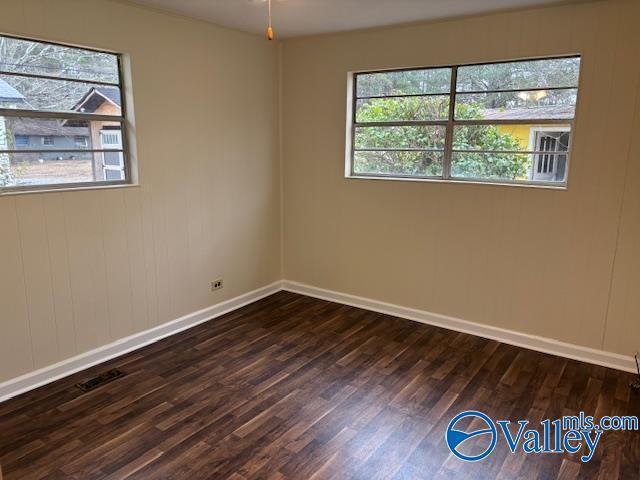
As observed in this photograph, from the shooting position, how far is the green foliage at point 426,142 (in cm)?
356

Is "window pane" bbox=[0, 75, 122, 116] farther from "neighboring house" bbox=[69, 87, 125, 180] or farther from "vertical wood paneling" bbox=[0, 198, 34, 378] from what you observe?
"vertical wood paneling" bbox=[0, 198, 34, 378]

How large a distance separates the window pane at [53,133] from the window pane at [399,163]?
210 centimetres

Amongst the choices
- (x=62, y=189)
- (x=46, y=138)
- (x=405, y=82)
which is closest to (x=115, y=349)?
(x=62, y=189)

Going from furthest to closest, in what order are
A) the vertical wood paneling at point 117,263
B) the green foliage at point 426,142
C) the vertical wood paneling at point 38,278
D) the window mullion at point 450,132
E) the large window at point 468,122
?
1. the window mullion at point 450,132
2. the green foliage at point 426,142
3. the large window at point 468,122
4. the vertical wood paneling at point 117,263
5. the vertical wood paneling at point 38,278

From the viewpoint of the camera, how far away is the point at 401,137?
A: 4031 mm

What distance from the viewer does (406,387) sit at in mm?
3014

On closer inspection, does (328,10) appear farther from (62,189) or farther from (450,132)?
(62,189)

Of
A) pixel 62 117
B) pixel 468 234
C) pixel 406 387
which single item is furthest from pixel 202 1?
pixel 406 387

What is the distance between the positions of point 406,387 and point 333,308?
4.88ft

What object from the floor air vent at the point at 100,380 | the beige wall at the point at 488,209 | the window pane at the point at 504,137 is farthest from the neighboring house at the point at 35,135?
the window pane at the point at 504,137

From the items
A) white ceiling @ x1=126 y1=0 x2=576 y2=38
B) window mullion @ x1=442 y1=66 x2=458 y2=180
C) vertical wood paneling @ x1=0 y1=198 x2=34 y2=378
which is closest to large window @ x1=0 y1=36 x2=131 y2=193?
vertical wood paneling @ x1=0 y1=198 x2=34 y2=378

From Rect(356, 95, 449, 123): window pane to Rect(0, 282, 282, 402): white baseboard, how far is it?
203 cm

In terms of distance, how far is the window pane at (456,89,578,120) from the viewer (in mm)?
3279

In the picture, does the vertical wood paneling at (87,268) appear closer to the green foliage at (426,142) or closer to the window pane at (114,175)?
the window pane at (114,175)
